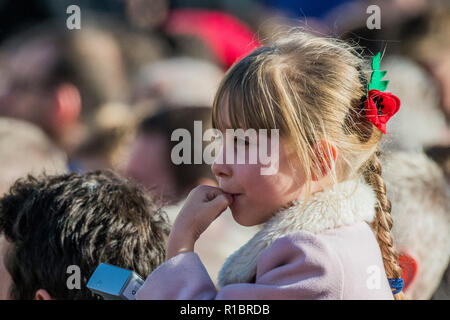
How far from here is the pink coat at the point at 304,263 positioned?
4.91 feet

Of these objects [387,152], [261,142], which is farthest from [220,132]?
[387,152]

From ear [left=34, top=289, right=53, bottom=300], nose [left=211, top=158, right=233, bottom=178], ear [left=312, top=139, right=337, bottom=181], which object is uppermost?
ear [left=312, top=139, right=337, bottom=181]

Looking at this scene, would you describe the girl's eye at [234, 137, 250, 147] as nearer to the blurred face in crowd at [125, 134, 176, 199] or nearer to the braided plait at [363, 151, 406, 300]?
the braided plait at [363, 151, 406, 300]

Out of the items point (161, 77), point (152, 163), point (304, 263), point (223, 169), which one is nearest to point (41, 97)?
point (161, 77)

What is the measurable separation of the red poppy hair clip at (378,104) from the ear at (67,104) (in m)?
2.77

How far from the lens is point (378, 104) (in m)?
1.77

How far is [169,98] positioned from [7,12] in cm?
212

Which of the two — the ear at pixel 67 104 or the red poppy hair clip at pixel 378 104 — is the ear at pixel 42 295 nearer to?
the red poppy hair clip at pixel 378 104

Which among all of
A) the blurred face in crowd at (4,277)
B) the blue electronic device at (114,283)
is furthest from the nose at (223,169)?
the blurred face in crowd at (4,277)

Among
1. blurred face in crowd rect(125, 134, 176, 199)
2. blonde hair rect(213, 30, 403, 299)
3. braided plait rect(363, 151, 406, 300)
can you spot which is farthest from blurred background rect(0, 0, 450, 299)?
braided plait rect(363, 151, 406, 300)

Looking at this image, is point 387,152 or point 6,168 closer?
point 387,152

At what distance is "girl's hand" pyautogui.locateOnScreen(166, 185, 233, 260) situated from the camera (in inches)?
65.7
